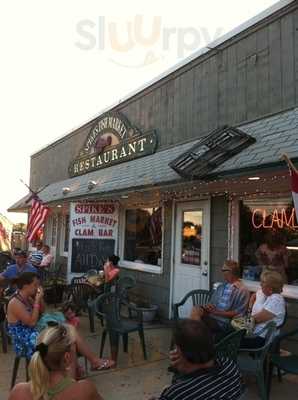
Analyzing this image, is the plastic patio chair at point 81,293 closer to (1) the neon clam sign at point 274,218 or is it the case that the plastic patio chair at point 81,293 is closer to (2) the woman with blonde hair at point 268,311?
(1) the neon clam sign at point 274,218

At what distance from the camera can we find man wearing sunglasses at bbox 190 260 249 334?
5211 millimetres

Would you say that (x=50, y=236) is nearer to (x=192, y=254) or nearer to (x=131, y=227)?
(x=131, y=227)

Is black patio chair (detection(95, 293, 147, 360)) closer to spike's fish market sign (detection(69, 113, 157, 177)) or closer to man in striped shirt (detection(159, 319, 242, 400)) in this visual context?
man in striped shirt (detection(159, 319, 242, 400))

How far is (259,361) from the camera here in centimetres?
414

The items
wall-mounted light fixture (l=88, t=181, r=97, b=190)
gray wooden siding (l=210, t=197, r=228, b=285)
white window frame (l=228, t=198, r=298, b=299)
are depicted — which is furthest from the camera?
wall-mounted light fixture (l=88, t=181, r=97, b=190)

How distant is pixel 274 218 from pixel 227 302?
57.5 inches

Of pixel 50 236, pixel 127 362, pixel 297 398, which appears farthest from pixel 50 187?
pixel 297 398

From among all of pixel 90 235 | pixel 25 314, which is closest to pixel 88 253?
pixel 90 235

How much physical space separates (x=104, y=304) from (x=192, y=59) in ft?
15.4

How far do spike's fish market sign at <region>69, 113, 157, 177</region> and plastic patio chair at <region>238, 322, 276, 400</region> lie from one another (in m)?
5.23

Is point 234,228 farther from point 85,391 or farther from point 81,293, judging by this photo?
point 85,391

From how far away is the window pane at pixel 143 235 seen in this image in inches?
349

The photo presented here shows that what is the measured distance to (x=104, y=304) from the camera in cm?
576

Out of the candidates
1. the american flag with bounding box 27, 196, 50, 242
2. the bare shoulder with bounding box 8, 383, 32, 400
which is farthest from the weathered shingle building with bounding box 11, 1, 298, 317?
the bare shoulder with bounding box 8, 383, 32, 400
